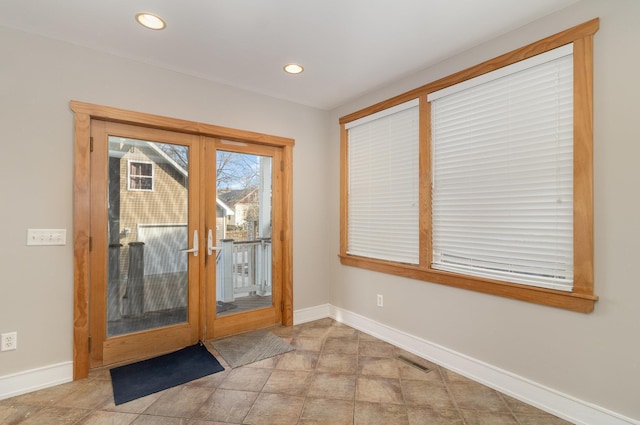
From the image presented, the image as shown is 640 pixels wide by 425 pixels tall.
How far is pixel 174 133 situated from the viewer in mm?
2914

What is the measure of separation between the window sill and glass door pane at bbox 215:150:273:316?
1238 millimetres

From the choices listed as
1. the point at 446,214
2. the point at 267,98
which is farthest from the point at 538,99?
the point at 267,98

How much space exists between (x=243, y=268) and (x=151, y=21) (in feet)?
7.66

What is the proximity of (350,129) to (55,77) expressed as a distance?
2726 millimetres

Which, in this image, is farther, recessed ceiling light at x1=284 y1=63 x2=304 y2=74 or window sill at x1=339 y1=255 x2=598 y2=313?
recessed ceiling light at x1=284 y1=63 x2=304 y2=74

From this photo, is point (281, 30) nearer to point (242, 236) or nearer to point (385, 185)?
point (385, 185)

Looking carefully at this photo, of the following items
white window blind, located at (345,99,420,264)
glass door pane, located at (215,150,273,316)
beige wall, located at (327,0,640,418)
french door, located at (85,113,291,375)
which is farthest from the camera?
glass door pane, located at (215,150,273,316)

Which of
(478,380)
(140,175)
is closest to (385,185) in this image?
(478,380)

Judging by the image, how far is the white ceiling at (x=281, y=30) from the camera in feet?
6.50

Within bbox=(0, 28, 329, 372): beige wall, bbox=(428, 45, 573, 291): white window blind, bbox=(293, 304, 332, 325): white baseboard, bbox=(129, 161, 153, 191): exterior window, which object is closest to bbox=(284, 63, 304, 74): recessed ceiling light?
bbox=(0, 28, 329, 372): beige wall

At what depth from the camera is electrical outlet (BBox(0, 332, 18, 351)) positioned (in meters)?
2.16

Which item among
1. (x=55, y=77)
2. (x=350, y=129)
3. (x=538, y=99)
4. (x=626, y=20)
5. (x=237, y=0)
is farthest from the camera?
(x=350, y=129)

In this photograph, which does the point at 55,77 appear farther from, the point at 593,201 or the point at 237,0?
the point at 593,201

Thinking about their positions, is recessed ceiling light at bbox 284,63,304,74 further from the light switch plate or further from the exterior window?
the light switch plate
